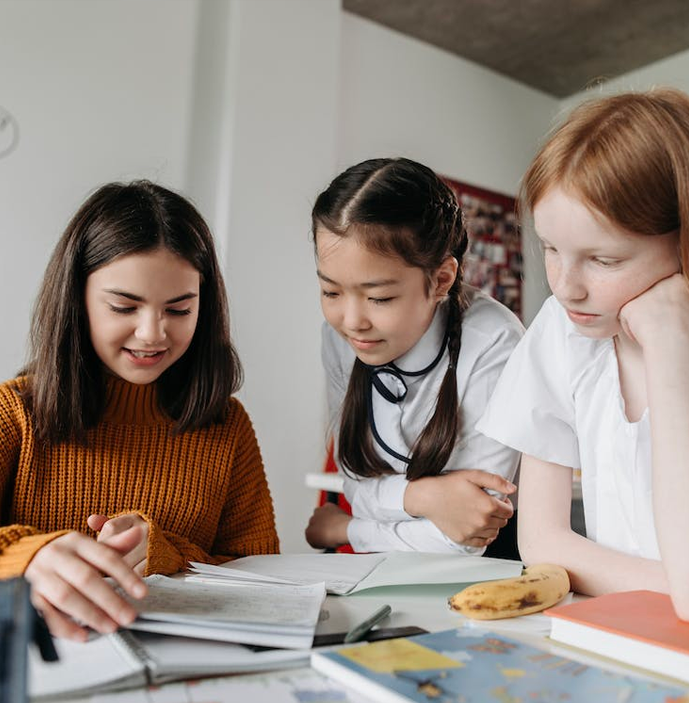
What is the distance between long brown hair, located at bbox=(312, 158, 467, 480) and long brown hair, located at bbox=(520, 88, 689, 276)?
38 cm

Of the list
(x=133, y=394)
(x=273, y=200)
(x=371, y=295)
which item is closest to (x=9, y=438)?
(x=133, y=394)

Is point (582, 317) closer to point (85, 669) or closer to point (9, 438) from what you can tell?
point (85, 669)

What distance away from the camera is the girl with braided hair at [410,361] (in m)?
1.17

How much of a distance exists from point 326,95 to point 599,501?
97.3 inches

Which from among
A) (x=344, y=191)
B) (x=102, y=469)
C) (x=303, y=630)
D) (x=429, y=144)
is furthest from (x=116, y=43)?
(x=303, y=630)

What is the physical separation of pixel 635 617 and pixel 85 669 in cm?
47

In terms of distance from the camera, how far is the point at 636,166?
0.79 metres

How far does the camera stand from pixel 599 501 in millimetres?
959

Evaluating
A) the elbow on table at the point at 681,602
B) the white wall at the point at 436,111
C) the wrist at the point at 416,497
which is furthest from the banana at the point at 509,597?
→ the white wall at the point at 436,111

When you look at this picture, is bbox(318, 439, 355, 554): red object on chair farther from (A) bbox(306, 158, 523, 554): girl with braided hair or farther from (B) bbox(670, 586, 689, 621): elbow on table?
(B) bbox(670, 586, 689, 621): elbow on table

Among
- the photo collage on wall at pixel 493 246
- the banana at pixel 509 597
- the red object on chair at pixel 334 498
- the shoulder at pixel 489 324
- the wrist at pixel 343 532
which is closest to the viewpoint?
the banana at pixel 509 597

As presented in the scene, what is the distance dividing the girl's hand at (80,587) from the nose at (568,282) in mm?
534

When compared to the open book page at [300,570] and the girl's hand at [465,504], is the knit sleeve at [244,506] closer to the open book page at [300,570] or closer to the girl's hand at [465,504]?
the open book page at [300,570]

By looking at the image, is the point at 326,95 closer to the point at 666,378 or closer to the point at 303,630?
the point at 666,378
